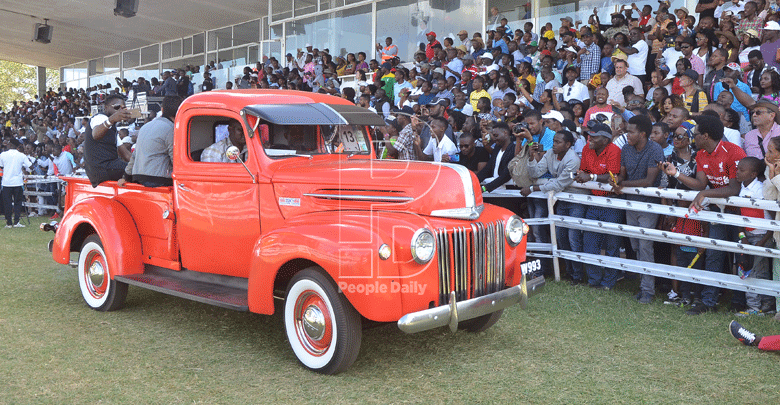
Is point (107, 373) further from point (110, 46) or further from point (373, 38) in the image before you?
point (110, 46)

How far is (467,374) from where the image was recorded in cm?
479

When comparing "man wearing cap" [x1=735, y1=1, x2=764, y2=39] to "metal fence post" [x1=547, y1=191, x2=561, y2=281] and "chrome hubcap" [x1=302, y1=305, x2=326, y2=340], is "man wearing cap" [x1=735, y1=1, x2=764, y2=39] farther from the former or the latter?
"chrome hubcap" [x1=302, y1=305, x2=326, y2=340]

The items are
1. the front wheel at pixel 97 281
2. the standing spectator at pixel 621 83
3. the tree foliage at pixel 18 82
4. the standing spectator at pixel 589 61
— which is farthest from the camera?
the tree foliage at pixel 18 82

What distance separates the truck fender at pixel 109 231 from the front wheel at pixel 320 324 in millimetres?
2207

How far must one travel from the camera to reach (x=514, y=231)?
522 cm

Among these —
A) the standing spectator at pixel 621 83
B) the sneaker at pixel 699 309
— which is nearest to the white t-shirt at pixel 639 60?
the standing spectator at pixel 621 83

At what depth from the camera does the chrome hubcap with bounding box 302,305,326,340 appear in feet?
15.6

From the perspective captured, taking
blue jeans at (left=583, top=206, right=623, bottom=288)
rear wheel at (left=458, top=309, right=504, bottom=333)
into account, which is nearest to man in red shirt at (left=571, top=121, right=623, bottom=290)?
blue jeans at (left=583, top=206, right=623, bottom=288)

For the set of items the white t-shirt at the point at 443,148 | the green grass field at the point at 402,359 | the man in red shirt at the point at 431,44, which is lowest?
the green grass field at the point at 402,359

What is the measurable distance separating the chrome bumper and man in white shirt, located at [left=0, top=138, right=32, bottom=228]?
12913 millimetres

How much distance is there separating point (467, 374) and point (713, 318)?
9.42ft

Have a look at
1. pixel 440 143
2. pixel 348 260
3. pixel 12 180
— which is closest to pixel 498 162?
pixel 440 143

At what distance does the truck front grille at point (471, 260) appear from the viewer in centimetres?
461

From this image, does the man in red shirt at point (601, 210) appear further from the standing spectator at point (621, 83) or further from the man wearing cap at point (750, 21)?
the man wearing cap at point (750, 21)
